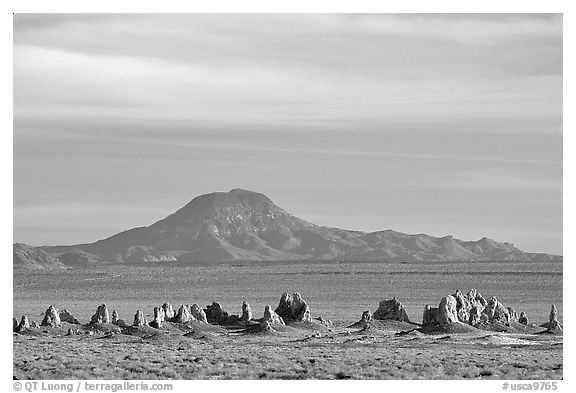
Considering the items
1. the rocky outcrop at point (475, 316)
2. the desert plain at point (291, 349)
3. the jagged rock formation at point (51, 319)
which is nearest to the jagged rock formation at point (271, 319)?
the desert plain at point (291, 349)

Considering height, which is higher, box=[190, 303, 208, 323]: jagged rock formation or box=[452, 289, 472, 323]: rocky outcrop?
box=[452, 289, 472, 323]: rocky outcrop

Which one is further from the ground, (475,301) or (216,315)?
(475,301)

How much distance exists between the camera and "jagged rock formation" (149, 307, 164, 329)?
49175 mm

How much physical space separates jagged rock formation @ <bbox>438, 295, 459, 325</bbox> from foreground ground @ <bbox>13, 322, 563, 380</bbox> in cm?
142

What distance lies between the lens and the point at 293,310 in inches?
2053

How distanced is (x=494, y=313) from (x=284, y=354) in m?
15.0

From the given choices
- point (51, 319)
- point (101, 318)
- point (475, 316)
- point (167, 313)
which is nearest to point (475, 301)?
point (475, 316)

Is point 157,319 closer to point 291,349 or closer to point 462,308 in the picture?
point 291,349

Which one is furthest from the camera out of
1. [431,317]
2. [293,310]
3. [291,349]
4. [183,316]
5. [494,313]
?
[293,310]

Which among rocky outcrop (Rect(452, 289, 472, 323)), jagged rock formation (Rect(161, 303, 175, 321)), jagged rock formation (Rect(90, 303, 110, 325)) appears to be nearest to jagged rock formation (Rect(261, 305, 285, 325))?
jagged rock formation (Rect(161, 303, 175, 321))

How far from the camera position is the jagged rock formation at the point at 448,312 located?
48.1m

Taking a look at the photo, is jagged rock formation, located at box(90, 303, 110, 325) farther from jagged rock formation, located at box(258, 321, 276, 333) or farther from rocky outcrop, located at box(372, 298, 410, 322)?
rocky outcrop, located at box(372, 298, 410, 322)

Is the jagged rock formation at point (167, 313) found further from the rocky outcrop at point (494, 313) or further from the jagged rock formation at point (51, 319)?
the rocky outcrop at point (494, 313)
